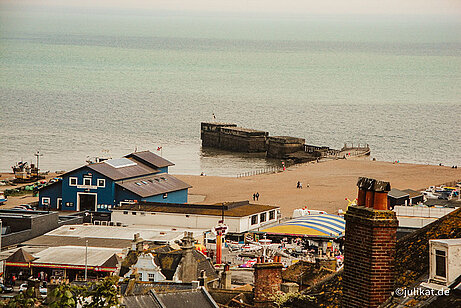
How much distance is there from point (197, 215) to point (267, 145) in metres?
72.4

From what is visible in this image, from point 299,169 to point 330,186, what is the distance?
16373 millimetres

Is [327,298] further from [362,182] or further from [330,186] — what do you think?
[330,186]

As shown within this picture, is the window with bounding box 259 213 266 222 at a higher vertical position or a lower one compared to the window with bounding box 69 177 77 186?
lower

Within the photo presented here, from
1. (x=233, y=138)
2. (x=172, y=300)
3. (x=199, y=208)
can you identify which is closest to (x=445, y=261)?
(x=172, y=300)

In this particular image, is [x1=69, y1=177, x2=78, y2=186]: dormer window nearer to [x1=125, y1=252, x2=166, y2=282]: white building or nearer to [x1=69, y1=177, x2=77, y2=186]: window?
[x1=69, y1=177, x2=77, y2=186]: window

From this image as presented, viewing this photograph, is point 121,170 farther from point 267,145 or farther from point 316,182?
point 267,145

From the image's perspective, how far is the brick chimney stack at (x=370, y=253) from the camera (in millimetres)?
11328

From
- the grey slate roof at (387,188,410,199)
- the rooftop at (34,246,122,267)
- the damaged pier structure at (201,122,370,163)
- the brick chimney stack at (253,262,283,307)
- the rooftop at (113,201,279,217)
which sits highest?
the damaged pier structure at (201,122,370,163)

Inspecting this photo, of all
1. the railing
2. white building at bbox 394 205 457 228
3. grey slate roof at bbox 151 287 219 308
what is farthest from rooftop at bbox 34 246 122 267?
the railing

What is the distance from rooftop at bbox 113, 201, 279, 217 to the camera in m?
52.3

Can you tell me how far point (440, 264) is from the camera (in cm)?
1051

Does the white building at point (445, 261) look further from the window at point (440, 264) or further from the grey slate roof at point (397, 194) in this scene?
the grey slate roof at point (397, 194)

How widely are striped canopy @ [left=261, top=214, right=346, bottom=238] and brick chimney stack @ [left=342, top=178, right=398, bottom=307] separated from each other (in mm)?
35807

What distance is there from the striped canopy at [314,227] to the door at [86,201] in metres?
14.8
